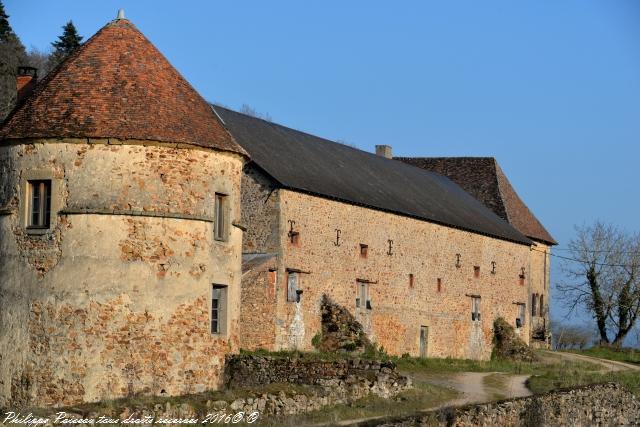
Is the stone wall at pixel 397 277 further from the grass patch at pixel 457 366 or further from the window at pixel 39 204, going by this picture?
the window at pixel 39 204

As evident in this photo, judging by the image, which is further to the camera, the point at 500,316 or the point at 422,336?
the point at 500,316

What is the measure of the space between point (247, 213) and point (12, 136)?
38.7ft

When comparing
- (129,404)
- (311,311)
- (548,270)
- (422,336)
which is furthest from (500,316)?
(129,404)

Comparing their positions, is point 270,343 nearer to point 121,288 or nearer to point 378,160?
point 121,288

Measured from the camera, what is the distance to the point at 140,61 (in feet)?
91.4

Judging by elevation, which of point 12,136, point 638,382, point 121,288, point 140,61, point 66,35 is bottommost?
point 638,382

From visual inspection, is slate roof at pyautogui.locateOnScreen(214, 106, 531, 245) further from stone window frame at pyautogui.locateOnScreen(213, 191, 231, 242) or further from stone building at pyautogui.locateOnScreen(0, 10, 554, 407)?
stone building at pyautogui.locateOnScreen(0, 10, 554, 407)

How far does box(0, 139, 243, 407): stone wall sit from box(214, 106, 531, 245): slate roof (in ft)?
34.3

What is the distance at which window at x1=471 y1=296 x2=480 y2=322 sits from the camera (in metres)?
49.1

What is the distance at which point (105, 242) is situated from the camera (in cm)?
2591

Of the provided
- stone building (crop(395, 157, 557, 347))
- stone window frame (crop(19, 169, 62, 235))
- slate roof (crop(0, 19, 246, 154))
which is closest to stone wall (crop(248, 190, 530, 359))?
stone building (crop(395, 157, 557, 347))

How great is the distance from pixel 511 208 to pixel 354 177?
62.3ft

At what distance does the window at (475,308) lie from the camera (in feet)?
161

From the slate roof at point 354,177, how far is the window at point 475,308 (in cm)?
290
